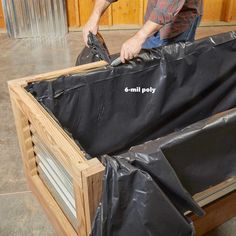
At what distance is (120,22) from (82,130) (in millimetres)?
2426

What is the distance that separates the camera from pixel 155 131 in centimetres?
167

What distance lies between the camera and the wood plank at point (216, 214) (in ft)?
4.31

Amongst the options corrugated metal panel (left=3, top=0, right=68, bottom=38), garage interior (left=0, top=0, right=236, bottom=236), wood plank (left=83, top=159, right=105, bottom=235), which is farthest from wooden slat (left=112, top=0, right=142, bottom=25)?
wood plank (left=83, top=159, right=105, bottom=235)

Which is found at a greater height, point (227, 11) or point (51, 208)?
point (227, 11)

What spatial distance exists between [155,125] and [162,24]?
1.73 ft

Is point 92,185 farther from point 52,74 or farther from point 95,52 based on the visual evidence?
point 95,52

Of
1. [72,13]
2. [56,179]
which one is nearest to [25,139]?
[56,179]

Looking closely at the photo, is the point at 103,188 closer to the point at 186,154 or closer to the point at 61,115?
the point at 186,154

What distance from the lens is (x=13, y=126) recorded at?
6.93 feet

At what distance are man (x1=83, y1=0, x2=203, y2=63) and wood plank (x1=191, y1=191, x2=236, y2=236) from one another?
650 millimetres

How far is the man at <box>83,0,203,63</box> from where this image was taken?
1.27 m

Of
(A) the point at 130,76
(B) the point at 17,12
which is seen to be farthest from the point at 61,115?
(B) the point at 17,12

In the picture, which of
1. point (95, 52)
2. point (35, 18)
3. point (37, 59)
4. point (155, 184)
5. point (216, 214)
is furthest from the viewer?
point (35, 18)

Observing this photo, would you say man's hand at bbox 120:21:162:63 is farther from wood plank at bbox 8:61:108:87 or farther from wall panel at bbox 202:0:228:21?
wall panel at bbox 202:0:228:21
